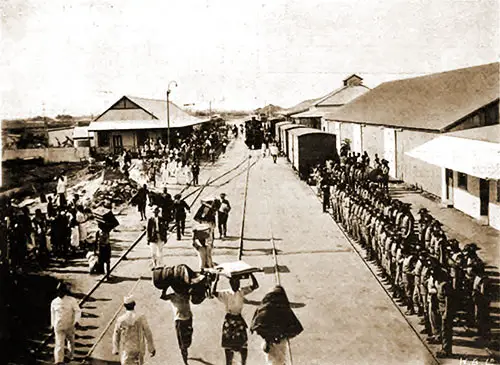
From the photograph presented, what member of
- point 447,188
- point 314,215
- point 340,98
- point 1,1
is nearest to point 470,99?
point 447,188

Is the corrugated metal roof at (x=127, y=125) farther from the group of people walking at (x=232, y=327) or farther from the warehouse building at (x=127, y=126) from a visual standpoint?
the group of people walking at (x=232, y=327)

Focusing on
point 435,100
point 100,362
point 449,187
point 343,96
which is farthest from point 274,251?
point 343,96

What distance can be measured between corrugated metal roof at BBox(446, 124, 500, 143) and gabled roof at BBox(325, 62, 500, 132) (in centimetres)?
70

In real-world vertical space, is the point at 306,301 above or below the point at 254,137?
below

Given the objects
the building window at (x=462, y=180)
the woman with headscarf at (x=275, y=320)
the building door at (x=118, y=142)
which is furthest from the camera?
the building door at (x=118, y=142)

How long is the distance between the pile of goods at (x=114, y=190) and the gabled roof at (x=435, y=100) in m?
12.6

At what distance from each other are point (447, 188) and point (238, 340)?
14.7m

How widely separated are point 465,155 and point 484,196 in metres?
1.98

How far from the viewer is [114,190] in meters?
23.4

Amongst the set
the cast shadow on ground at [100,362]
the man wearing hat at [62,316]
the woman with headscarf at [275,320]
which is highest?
the woman with headscarf at [275,320]

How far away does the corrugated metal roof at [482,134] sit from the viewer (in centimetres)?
1623

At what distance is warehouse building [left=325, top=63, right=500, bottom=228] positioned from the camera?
19688 mm

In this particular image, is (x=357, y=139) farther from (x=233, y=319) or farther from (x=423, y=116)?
(x=233, y=319)
